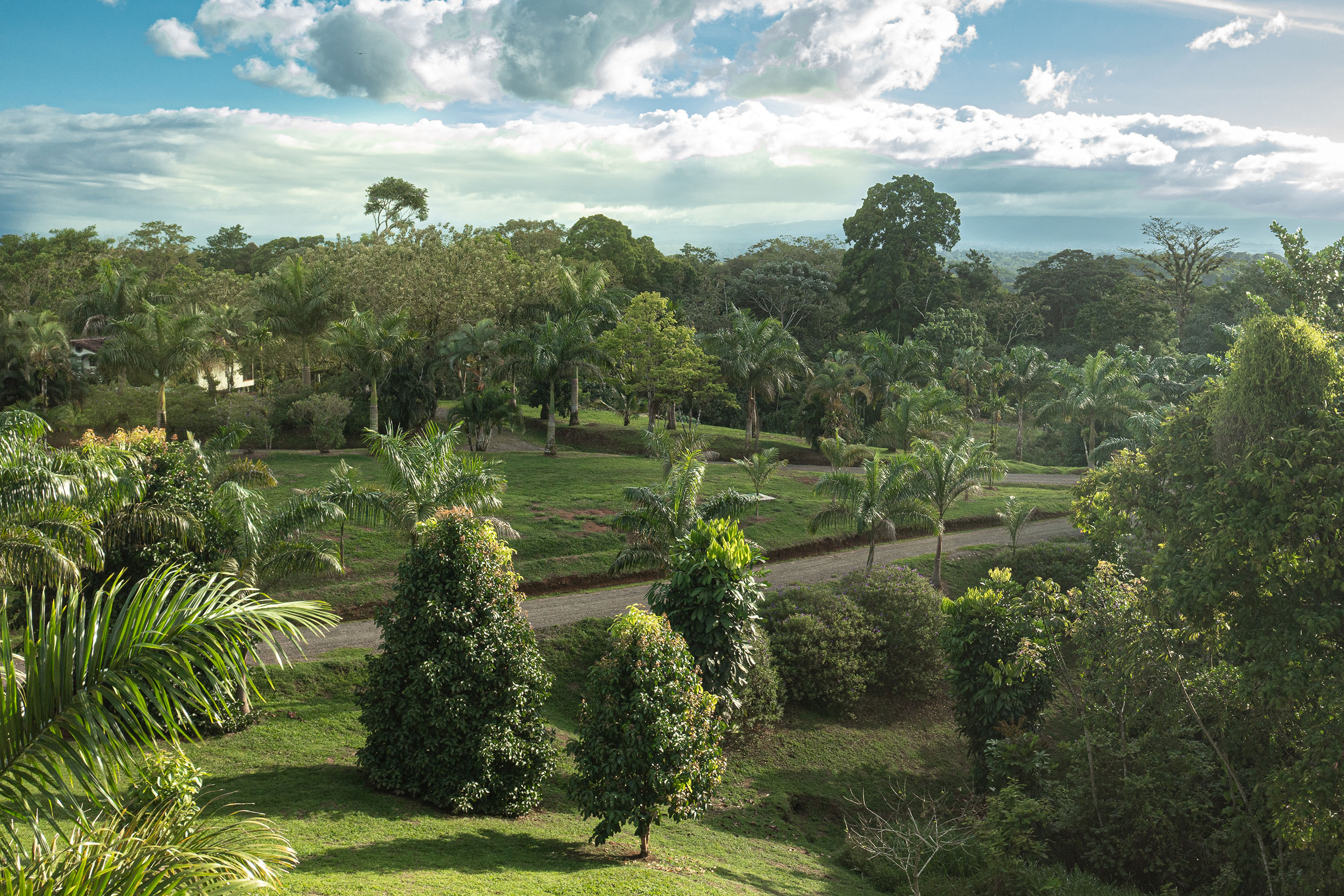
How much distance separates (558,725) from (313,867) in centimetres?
901

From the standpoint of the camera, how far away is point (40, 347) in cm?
3834

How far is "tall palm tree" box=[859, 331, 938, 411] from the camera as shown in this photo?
4928cm

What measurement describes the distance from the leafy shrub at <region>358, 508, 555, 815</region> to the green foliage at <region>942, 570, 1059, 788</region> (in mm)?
9718

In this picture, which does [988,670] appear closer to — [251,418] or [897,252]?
[251,418]

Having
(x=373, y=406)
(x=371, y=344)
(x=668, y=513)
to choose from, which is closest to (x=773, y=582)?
(x=668, y=513)

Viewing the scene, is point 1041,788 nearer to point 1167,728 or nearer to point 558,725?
point 1167,728

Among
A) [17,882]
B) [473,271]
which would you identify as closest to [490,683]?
[17,882]

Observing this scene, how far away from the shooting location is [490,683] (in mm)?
13250

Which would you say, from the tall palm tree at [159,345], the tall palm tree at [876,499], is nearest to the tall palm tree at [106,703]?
the tall palm tree at [876,499]

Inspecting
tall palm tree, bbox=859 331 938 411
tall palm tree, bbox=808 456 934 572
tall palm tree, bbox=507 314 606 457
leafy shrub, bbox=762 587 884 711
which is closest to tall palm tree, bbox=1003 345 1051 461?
tall palm tree, bbox=859 331 938 411

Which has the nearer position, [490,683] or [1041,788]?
[490,683]

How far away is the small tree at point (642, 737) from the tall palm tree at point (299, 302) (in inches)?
1342

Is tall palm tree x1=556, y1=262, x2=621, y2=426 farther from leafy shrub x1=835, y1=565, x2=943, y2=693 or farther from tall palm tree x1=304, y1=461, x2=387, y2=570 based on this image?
tall palm tree x1=304, y1=461, x2=387, y2=570

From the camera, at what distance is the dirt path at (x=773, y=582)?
64.0 ft
